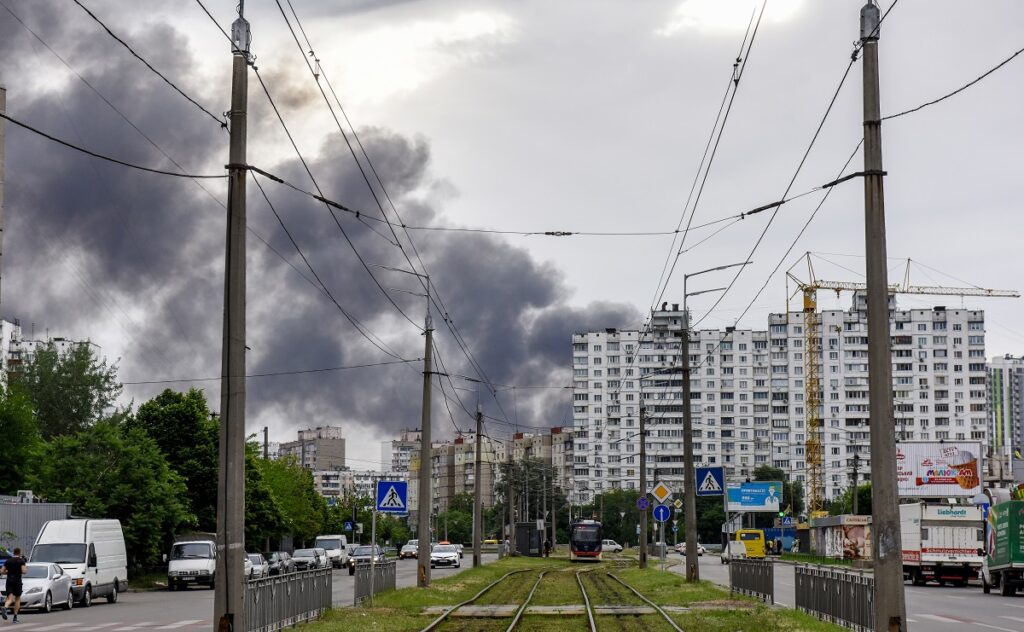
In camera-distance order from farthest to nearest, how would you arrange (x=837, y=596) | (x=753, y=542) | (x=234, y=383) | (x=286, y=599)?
(x=753, y=542), (x=286, y=599), (x=837, y=596), (x=234, y=383)

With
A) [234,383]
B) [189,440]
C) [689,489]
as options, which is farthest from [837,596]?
[189,440]

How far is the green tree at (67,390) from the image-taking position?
101125 millimetres

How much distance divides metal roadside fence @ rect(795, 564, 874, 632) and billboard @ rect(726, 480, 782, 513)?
74684 mm

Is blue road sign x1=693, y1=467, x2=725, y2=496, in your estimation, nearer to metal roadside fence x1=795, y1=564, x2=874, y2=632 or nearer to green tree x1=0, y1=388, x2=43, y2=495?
metal roadside fence x1=795, y1=564, x2=874, y2=632

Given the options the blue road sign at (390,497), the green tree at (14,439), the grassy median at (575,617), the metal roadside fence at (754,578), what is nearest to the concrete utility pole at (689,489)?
the grassy median at (575,617)

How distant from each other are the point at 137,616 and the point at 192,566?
19.0 meters

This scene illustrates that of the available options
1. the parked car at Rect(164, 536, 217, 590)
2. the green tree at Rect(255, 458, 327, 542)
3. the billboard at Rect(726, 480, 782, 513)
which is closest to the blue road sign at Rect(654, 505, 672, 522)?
the parked car at Rect(164, 536, 217, 590)

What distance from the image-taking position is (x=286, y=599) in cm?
2594

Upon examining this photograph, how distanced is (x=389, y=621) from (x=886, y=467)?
44.7ft

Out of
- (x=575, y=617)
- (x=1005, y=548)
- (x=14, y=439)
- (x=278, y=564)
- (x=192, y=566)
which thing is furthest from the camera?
(x=14, y=439)

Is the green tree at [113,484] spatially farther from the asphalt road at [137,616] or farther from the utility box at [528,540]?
the utility box at [528,540]

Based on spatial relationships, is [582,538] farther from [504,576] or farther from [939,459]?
[504,576]

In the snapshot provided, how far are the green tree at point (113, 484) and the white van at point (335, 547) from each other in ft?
94.5

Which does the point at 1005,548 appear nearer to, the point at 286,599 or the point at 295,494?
the point at 286,599
